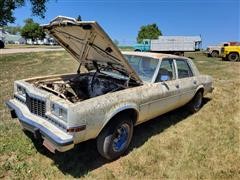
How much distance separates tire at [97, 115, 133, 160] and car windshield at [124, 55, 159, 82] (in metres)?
1.04

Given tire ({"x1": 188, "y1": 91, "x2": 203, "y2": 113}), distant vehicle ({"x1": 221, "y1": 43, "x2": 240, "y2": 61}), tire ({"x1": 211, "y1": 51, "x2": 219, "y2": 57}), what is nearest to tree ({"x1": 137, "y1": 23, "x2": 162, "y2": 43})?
tire ({"x1": 211, "y1": 51, "x2": 219, "y2": 57})

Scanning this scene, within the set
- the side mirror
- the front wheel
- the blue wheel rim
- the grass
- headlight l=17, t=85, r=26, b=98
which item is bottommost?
the grass

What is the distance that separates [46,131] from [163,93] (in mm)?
2259

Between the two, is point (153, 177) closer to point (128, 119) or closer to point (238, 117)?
point (128, 119)

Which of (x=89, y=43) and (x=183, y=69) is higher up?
(x=89, y=43)

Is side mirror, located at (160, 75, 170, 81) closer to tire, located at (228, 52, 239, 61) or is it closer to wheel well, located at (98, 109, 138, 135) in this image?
wheel well, located at (98, 109, 138, 135)

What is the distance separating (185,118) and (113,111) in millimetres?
2928

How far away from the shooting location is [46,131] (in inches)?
137

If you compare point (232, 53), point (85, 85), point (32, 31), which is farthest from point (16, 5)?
point (32, 31)

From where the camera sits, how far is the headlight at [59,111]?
11.1 feet

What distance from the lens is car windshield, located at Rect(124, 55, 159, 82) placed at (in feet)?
16.0

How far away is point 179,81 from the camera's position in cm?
544

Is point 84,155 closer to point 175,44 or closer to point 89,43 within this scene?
point 89,43

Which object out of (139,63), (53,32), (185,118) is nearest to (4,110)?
(53,32)
